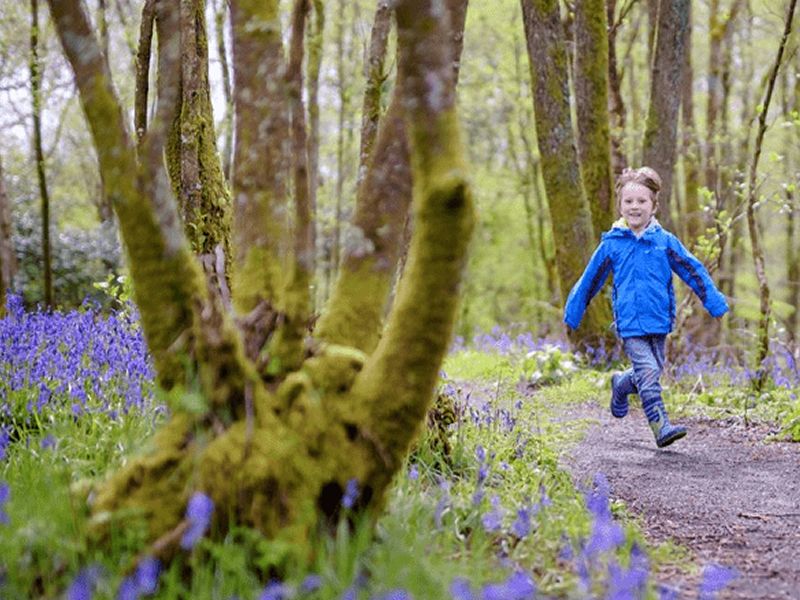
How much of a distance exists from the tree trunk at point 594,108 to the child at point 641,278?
4.16 m

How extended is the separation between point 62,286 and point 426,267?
17213 mm

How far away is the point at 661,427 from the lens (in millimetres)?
5750

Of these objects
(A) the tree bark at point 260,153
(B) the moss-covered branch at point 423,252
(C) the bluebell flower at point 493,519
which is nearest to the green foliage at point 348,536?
(C) the bluebell flower at point 493,519

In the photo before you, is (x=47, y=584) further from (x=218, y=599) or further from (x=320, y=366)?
(x=320, y=366)

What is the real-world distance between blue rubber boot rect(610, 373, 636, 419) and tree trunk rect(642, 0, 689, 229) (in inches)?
208

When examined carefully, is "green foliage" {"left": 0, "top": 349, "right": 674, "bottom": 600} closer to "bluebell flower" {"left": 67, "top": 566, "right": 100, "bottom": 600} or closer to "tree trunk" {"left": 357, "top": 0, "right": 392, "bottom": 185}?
"bluebell flower" {"left": 67, "top": 566, "right": 100, "bottom": 600}

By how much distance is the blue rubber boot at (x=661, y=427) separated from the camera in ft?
18.5

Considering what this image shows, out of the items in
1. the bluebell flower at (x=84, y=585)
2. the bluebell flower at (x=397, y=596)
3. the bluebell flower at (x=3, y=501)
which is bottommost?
the bluebell flower at (x=397, y=596)

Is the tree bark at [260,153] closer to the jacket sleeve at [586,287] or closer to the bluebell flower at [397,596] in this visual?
the bluebell flower at [397,596]

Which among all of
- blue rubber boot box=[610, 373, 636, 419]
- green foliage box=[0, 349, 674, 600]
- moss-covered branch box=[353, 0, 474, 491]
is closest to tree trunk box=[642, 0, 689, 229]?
blue rubber boot box=[610, 373, 636, 419]

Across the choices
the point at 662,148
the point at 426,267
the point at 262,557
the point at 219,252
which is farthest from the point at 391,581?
the point at 662,148

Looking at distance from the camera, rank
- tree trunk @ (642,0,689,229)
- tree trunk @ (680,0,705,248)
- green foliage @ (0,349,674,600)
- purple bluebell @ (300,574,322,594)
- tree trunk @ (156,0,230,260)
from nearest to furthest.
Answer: purple bluebell @ (300,574,322,594), green foliage @ (0,349,674,600), tree trunk @ (156,0,230,260), tree trunk @ (642,0,689,229), tree trunk @ (680,0,705,248)

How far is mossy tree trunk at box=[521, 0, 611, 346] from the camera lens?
9.77m

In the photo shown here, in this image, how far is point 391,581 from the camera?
7.61 ft
